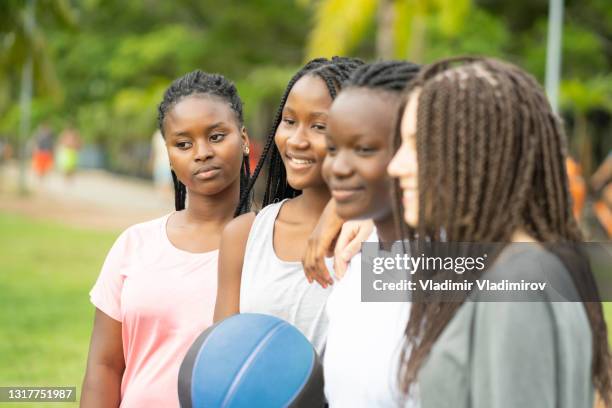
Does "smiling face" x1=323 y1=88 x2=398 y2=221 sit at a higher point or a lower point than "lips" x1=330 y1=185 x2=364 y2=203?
higher

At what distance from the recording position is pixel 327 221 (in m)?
2.68

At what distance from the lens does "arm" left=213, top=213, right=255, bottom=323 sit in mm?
2857

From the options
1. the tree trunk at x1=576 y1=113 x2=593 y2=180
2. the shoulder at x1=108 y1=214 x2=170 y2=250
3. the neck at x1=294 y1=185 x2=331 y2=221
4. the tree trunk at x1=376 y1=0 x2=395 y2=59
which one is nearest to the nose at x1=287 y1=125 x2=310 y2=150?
the neck at x1=294 y1=185 x2=331 y2=221

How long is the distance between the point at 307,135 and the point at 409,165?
71cm

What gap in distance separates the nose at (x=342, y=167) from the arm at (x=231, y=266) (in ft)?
2.11

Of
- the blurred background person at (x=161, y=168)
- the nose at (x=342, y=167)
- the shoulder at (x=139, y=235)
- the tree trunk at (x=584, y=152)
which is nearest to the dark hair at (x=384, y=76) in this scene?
the nose at (x=342, y=167)

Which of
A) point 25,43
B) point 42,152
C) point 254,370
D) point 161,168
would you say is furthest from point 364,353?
point 42,152

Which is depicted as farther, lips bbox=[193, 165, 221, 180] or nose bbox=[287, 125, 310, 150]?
lips bbox=[193, 165, 221, 180]

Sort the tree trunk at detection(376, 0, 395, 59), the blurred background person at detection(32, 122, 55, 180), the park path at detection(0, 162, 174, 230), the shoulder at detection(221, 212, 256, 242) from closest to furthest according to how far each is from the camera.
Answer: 1. the shoulder at detection(221, 212, 256, 242)
2. the tree trunk at detection(376, 0, 395, 59)
3. the park path at detection(0, 162, 174, 230)
4. the blurred background person at detection(32, 122, 55, 180)

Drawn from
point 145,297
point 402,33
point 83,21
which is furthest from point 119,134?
point 145,297

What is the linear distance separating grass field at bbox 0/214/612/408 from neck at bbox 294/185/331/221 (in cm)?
488

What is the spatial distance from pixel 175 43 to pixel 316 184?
98.0 ft

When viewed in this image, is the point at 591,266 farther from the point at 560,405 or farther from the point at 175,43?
the point at 175,43

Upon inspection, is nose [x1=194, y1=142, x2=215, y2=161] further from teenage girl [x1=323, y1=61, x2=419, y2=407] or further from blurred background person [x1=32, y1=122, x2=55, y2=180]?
blurred background person [x1=32, y1=122, x2=55, y2=180]
